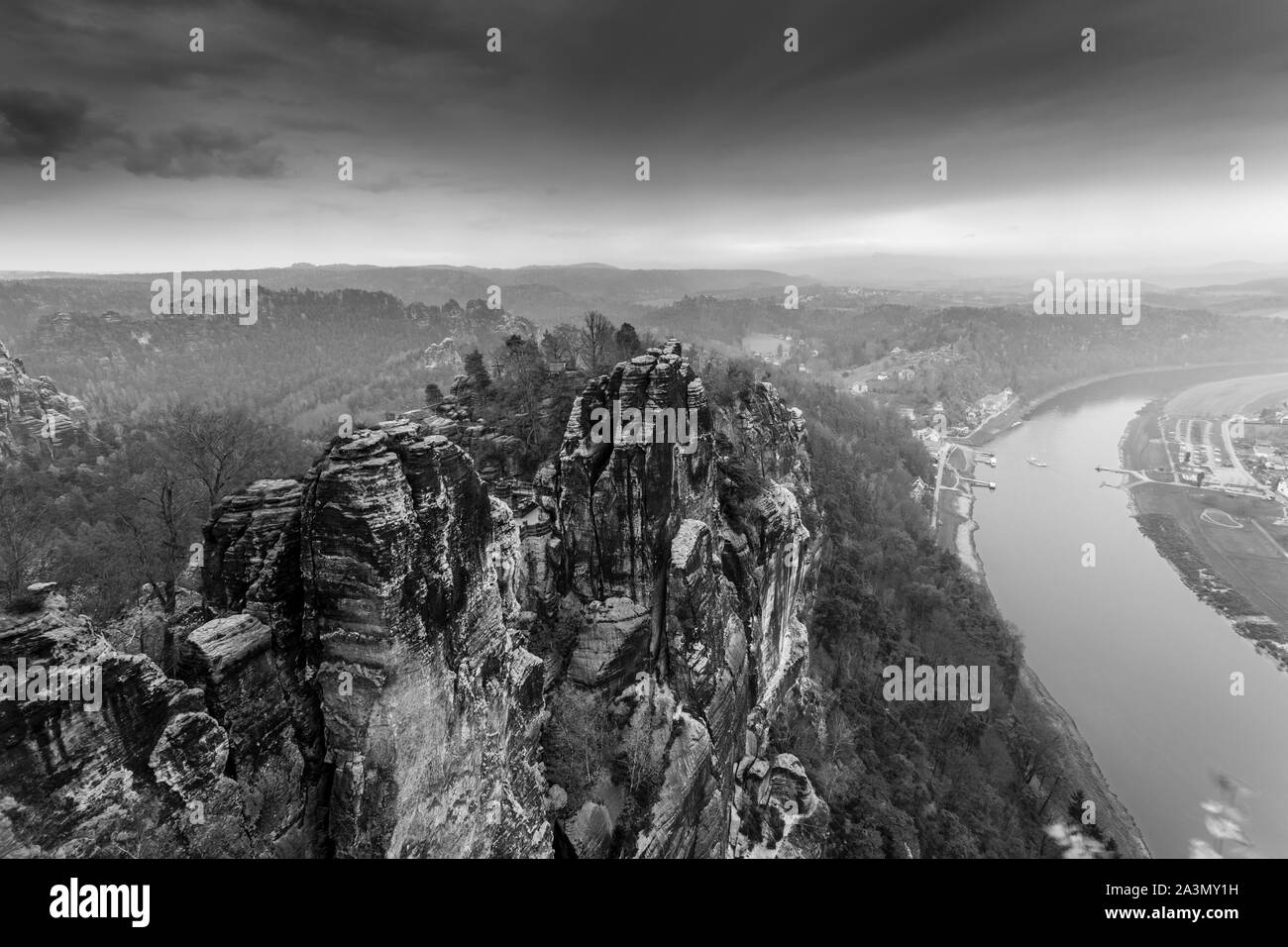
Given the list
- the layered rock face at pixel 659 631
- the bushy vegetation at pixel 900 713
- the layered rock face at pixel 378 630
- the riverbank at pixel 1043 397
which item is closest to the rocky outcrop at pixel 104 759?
the layered rock face at pixel 378 630

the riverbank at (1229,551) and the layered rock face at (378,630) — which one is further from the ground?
the layered rock face at (378,630)

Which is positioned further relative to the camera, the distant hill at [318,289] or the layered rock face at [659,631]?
the distant hill at [318,289]

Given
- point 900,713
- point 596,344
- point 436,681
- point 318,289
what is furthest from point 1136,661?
point 318,289

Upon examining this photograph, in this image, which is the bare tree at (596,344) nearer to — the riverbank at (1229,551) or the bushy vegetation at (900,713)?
the bushy vegetation at (900,713)

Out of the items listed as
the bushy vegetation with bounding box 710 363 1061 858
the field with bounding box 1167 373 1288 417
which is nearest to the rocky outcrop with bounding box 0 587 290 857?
the bushy vegetation with bounding box 710 363 1061 858

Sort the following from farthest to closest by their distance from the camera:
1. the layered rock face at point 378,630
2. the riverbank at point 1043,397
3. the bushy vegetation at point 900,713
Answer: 1. the riverbank at point 1043,397
2. the bushy vegetation at point 900,713
3. the layered rock face at point 378,630

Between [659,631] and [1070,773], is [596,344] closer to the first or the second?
[659,631]
